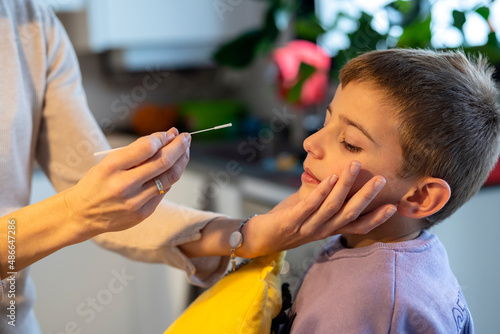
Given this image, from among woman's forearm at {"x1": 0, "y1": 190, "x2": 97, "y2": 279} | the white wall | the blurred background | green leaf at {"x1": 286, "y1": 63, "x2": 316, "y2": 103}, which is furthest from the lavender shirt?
green leaf at {"x1": 286, "y1": 63, "x2": 316, "y2": 103}

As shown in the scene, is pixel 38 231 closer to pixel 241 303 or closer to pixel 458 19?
pixel 241 303

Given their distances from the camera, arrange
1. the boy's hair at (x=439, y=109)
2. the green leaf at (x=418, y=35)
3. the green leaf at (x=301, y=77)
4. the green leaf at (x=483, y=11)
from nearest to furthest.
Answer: the boy's hair at (x=439, y=109) < the green leaf at (x=483, y=11) < the green leaf at (x=418, y=35) < the green leaf at (x=301, y=77)

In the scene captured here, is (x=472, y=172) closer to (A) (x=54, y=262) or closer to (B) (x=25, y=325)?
(B) (x=25, y=325)

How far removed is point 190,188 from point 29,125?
5.10 feet

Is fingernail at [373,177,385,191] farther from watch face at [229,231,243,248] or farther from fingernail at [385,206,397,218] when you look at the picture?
watch face at [229,231,243,248]

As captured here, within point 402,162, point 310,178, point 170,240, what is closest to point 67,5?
point 170,240

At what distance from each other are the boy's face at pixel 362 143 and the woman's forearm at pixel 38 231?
0.39 m

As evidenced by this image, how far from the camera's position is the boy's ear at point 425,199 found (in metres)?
0.89

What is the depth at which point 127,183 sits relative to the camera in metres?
0.72

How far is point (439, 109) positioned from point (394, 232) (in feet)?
0.76

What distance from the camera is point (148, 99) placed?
11.5 feet

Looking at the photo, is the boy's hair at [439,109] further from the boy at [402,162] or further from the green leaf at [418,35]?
the green leaf at [418,35]

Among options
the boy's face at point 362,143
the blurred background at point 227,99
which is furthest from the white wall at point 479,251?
the boy's face at point 362,143

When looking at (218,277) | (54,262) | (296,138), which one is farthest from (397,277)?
(296,138)
